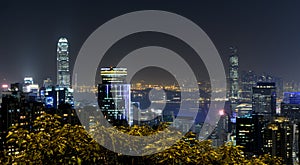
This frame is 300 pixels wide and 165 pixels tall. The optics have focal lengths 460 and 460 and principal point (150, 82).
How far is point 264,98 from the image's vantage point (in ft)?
124

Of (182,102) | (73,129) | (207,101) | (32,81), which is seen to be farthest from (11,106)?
(32,81)

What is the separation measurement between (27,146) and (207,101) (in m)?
23.2


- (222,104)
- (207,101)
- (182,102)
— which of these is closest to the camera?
(182,102)

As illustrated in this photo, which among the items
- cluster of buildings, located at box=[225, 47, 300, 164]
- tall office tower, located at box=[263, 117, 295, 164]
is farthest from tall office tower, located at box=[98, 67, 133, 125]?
tall office tower, located at box=[263, 117, 295, 164]

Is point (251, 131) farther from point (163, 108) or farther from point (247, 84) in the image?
point (247, 84)

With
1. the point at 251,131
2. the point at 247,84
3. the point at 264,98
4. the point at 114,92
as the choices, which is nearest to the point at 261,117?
the point at 251,131

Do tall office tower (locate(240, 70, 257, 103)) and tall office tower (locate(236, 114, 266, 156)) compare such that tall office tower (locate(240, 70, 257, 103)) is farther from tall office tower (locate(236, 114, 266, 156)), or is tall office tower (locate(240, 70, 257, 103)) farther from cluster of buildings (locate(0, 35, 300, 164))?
tall office tower (locate(236, 114, 266, 156))

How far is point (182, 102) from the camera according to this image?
21.9 meters

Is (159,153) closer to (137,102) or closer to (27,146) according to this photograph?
(27,146)

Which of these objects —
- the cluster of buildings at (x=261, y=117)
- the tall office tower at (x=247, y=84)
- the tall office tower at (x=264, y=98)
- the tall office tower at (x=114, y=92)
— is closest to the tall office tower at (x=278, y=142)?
the cluster of buildings at (x=261, y=117)

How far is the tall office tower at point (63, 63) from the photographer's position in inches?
1617

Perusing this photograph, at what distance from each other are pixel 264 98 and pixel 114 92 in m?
13.2

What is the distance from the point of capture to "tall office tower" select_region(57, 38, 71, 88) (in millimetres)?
Answer: 41062

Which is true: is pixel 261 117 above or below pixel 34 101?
below
